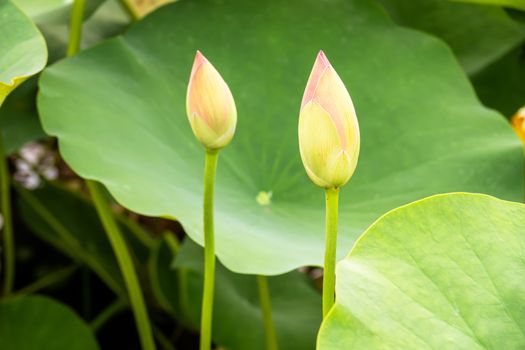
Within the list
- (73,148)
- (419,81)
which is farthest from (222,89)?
(419,81)

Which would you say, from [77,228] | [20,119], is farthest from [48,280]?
[20,119]

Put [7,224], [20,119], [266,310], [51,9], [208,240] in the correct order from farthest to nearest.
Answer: [7,224]
[20,119]
[51,9]
[266,310]
[208,240]

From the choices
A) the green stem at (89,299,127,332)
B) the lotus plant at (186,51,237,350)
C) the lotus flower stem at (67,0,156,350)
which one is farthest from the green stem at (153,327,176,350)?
the lotus plant at (186,51,237,350)

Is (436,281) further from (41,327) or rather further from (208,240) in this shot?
(41,327)

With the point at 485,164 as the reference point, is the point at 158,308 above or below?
below

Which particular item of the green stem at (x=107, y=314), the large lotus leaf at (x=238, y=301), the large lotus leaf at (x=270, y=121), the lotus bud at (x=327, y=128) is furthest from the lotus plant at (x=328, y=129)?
the green stem at (x=107, y=314)

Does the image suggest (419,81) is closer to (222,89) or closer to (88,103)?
(88,103)
